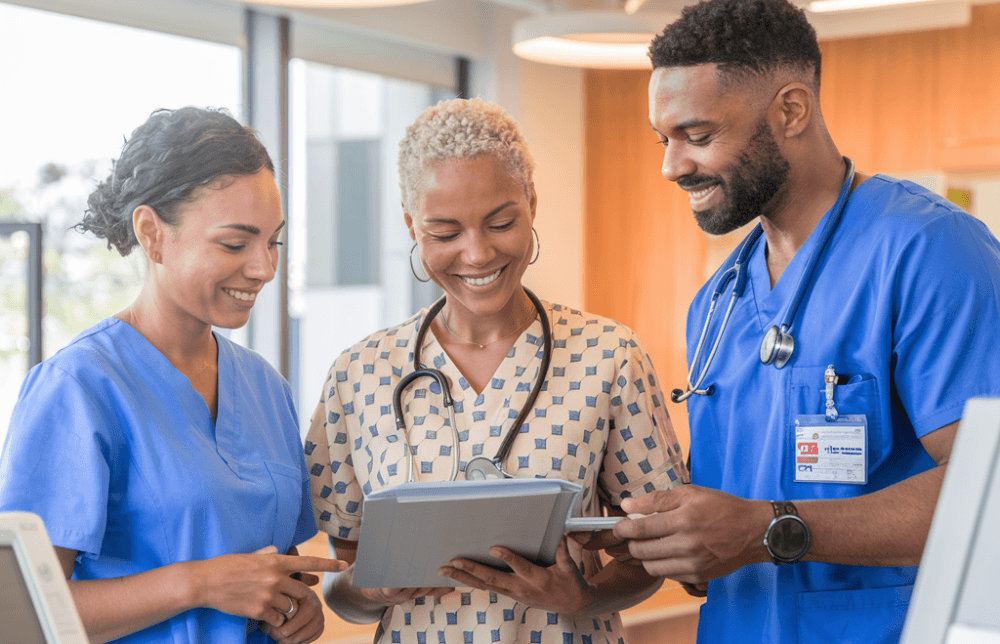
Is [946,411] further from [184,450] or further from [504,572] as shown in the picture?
[184,450]

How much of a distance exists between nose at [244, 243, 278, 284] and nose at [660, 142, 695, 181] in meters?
0.58

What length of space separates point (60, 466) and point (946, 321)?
1.10m

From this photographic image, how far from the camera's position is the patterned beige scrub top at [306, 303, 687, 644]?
1.50 m

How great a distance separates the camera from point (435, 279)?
1.58 metres

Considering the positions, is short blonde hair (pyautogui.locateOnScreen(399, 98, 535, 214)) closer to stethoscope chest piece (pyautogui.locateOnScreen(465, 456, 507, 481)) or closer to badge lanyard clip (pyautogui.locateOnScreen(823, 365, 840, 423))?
stethoscope chest piece (pyautogui.locateOnScreen(465, 456, 507, 481))

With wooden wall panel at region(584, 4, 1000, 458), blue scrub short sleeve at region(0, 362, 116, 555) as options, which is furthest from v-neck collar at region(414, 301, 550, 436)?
wooden wall panel at region(584, 4, 1000, 458)

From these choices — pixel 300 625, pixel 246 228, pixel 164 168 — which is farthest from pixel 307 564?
pixel 164 168

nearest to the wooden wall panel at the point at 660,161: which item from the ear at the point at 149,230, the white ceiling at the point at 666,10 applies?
the white ceiling at the point at 666,10

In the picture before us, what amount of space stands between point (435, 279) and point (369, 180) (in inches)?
115

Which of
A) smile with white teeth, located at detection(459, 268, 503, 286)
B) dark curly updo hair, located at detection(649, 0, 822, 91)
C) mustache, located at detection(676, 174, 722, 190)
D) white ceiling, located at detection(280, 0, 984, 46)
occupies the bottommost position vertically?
smile with white teeth, located at detection(459, 268, 503, 286)

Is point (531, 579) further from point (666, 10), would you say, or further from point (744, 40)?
point (666, 10)

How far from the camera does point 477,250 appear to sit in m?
1.51

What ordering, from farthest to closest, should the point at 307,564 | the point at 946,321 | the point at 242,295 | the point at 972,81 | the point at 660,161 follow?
1. the point at 660,161
2. the point at 972,81
3. the point at 242,295
4. the point at 307,564
5. the point at 946,321

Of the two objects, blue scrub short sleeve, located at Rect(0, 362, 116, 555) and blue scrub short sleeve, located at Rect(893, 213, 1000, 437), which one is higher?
blue scrub short sleeve, located at Rect(893, 213, 1000, 437)
